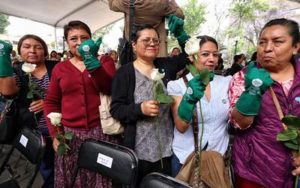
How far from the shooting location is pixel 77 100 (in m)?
1.61

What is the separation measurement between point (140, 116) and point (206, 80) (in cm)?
43

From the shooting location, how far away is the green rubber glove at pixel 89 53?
1406mm

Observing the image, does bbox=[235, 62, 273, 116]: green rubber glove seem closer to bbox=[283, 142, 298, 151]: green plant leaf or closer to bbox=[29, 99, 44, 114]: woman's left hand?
bbox=[283, 142, 298, 151]: green plant leaf

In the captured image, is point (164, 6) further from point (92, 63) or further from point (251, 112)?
point (251, 112)

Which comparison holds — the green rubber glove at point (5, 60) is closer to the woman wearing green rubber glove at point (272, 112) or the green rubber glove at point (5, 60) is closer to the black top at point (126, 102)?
the black top at point (126, 102)

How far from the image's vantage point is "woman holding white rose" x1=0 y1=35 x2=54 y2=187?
6.02 feet

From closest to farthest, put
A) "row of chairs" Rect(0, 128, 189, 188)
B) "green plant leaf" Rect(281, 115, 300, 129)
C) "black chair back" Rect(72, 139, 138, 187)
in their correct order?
"green plant leaf" Rect(281, 115, 300, 129) < "row of chairs" Rect(0, 128, 189, 188) < "black chair back" Rect(72, 139, 138, 187)

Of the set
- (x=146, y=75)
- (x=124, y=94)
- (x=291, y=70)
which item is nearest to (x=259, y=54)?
(x=291, y=70)

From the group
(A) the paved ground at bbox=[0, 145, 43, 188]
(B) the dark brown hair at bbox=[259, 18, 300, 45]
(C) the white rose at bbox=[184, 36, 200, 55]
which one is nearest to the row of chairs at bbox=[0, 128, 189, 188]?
(C) the white rose at bbox=[184, 36, 200, 55]

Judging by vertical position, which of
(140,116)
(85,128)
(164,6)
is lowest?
(85,128)

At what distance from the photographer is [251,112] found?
1074mm

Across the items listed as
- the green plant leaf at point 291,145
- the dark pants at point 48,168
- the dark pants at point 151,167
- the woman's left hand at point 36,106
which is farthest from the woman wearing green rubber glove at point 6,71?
the green plant leaf at point 291,145

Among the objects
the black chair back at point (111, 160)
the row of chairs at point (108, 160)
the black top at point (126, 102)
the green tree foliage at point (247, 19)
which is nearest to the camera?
the row of chairs at point (108, 160)

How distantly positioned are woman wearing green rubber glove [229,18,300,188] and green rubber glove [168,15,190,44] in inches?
22.4
